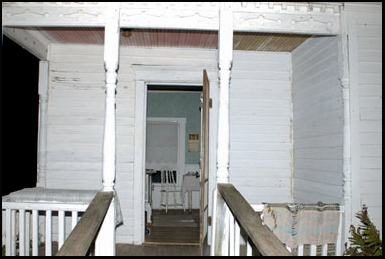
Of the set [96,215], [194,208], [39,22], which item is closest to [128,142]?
[39,22]

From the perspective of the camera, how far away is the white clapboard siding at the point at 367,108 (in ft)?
11.6

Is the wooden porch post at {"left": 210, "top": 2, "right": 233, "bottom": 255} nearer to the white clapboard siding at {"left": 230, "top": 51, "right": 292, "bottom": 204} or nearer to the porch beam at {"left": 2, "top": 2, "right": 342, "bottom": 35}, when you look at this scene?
the porch beam at {"left": 2, "top": 2, "right": 342, "bottom": 35}

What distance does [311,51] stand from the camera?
178 inches

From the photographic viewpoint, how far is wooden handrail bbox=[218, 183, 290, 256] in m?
1.73

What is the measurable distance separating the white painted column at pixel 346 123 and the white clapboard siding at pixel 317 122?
10 centimetres

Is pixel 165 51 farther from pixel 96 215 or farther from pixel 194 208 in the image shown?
pixel 194 208

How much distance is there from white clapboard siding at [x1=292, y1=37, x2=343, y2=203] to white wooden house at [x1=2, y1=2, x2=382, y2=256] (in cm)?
1

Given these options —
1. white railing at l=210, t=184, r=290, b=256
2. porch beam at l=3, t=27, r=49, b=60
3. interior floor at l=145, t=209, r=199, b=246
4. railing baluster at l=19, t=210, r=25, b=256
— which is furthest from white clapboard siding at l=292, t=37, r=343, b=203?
porch beam at l=3, t=27, r=49, b=60

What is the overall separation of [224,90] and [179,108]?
599 centimetres

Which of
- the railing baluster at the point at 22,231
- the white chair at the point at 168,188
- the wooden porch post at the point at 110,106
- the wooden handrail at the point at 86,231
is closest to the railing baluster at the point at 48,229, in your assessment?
the railing baluster at the point at 22,231

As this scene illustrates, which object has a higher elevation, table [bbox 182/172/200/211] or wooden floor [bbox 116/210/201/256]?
table [bbox 182/172/200/211]

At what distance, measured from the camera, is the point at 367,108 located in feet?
11.8

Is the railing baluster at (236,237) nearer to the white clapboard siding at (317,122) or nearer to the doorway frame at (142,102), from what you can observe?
the white clapboard siding at (317,122)

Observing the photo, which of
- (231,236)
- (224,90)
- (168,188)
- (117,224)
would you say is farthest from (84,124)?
(168,188)
